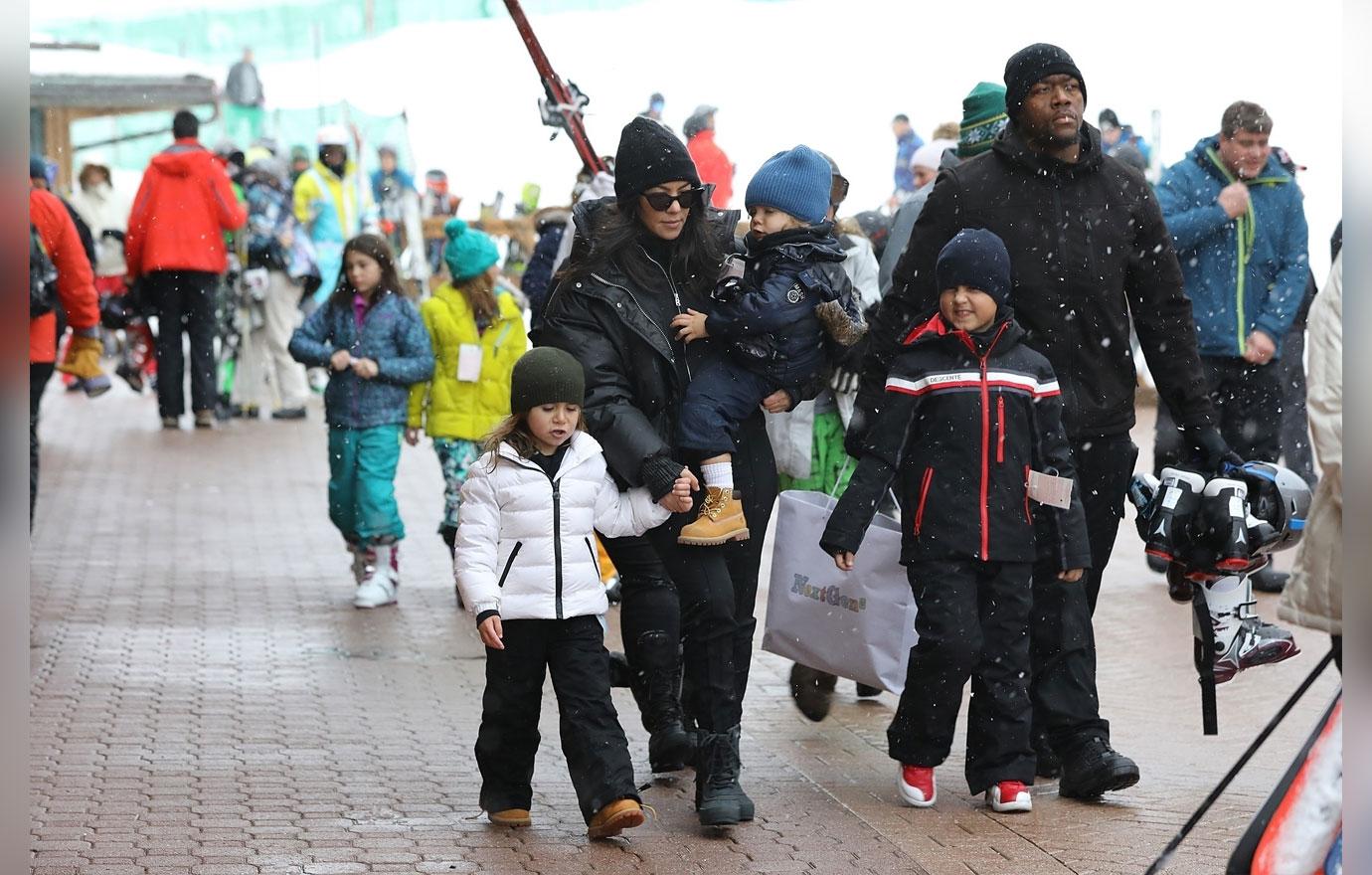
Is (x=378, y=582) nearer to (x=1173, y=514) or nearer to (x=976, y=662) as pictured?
(x=976, y=662)

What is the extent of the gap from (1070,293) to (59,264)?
555cm

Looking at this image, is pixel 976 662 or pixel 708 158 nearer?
pixel 976 662

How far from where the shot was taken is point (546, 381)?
5.93 metres

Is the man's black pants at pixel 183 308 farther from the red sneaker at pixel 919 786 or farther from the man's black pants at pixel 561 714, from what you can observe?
the red sneaker at pixel 919 786

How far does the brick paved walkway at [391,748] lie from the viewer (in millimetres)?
5852

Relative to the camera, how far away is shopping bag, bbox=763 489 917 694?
21.8ft

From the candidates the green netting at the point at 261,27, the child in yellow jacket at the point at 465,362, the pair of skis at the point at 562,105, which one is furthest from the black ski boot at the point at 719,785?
the green netting at the point at 261,27

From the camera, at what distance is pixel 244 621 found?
989 cm

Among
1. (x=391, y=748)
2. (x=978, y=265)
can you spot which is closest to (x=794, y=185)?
(x=978, y=265)

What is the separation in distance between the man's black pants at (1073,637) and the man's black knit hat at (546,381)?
1585mm

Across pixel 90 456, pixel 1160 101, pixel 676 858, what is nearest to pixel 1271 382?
pixel 676 858

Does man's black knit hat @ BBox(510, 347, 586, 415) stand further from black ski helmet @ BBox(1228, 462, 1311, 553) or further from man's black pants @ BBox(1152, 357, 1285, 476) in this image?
man's black pants @ BBox(1152, 357, 1285, 476)

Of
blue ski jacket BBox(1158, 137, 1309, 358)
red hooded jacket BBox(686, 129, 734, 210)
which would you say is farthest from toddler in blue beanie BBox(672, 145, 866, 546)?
red hooded jacket BBox(686, 129, 734, 210)

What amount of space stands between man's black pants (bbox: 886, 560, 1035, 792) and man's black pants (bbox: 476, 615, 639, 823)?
0.95 metres
